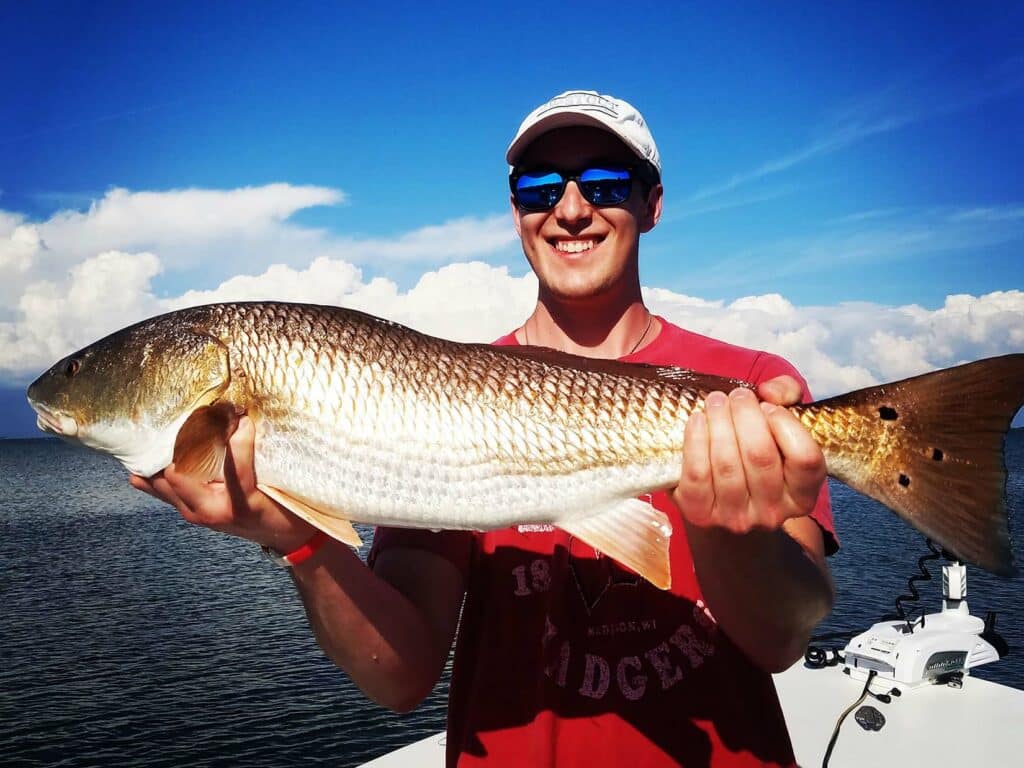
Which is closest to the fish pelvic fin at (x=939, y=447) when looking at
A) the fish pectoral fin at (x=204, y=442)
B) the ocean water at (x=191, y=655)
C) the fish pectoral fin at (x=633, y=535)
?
the fish pectoral fin at (x=633, y=535)

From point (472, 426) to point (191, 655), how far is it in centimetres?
2026

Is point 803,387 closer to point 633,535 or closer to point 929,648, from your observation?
point 633,535

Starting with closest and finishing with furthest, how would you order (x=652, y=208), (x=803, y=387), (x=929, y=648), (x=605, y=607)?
(x=605, y=607) < (x=803, y=387) < (x=652, y=208) < (x=929, y=648)

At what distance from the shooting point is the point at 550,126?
3.53 m

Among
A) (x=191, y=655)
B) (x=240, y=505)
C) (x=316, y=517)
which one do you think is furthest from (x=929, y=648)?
(x=191, y=655)

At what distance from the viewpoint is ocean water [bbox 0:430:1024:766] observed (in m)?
15.3

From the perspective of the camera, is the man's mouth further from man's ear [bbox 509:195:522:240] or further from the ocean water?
the ocean water

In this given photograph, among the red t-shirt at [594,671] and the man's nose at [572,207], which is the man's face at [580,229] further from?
the red t-shirt at [594,671]

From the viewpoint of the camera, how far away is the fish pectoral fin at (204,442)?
2.82 m

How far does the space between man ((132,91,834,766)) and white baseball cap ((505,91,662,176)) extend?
1079mm

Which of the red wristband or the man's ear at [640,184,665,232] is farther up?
the man's ear at [640,184,665,232]

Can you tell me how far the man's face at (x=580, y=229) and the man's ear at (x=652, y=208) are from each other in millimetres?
54

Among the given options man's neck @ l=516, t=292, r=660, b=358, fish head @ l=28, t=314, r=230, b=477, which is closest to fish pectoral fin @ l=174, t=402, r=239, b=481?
fish head @ l=28, t=314, r=230, b=477

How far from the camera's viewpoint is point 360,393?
10.1 ft
